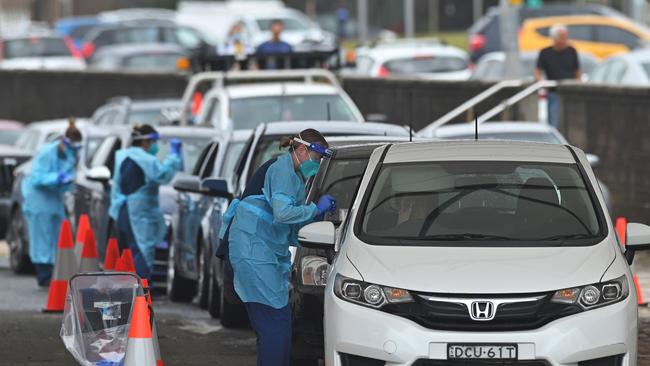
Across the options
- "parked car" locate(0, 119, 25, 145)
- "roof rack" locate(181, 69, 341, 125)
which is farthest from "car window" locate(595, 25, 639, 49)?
"roof rack" locate(181, 69, 341, 125)

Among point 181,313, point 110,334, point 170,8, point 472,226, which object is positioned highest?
point 472,226

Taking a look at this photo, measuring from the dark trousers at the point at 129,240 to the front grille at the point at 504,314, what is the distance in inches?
337

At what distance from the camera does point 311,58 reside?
2659 centimetres

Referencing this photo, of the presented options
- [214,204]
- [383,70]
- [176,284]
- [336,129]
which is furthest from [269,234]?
[383,70]

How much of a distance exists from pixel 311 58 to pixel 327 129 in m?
11.7

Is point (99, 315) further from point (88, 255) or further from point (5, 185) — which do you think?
point (5, 185)

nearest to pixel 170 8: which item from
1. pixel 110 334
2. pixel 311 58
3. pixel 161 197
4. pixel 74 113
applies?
pixel 74 113

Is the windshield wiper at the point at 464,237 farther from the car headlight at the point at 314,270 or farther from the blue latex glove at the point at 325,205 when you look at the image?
the car headlight at the point at 314,270

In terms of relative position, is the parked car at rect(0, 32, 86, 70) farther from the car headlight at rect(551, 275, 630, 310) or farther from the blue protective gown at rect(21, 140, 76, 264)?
the car headlight at rect(551, 275, 630, 310)

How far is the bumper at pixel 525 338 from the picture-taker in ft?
31.7

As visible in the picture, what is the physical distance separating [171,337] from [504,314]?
203 inches

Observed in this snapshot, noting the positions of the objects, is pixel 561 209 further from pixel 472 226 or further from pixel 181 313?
pixel 181 313

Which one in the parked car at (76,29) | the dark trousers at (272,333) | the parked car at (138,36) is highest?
the dark trousers at (272,333)

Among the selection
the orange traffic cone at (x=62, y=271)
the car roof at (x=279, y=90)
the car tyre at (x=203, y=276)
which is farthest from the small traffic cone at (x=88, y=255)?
the car roof at (x=279, y=90)
